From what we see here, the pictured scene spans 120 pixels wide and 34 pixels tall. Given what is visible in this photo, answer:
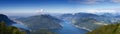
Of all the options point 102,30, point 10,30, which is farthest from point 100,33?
point 10,30

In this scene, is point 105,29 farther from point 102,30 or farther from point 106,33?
point 106,33

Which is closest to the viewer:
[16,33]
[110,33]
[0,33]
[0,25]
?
[16,33]

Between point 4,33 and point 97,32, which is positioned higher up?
point 4,33

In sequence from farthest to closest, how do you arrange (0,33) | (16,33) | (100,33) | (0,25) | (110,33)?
(100,33), (110,33), (0,25), (0,33), (16,33)

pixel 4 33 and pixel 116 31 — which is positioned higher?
pixel 4 33

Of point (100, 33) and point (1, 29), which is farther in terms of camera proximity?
point (100, 33)

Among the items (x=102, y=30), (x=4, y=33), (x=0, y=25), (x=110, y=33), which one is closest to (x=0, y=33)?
(x=4, y=33)

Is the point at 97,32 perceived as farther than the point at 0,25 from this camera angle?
Yes

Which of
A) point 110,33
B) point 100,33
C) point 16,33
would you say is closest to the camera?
point 16,33

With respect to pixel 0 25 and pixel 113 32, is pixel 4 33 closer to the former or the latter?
pixel 0 25
